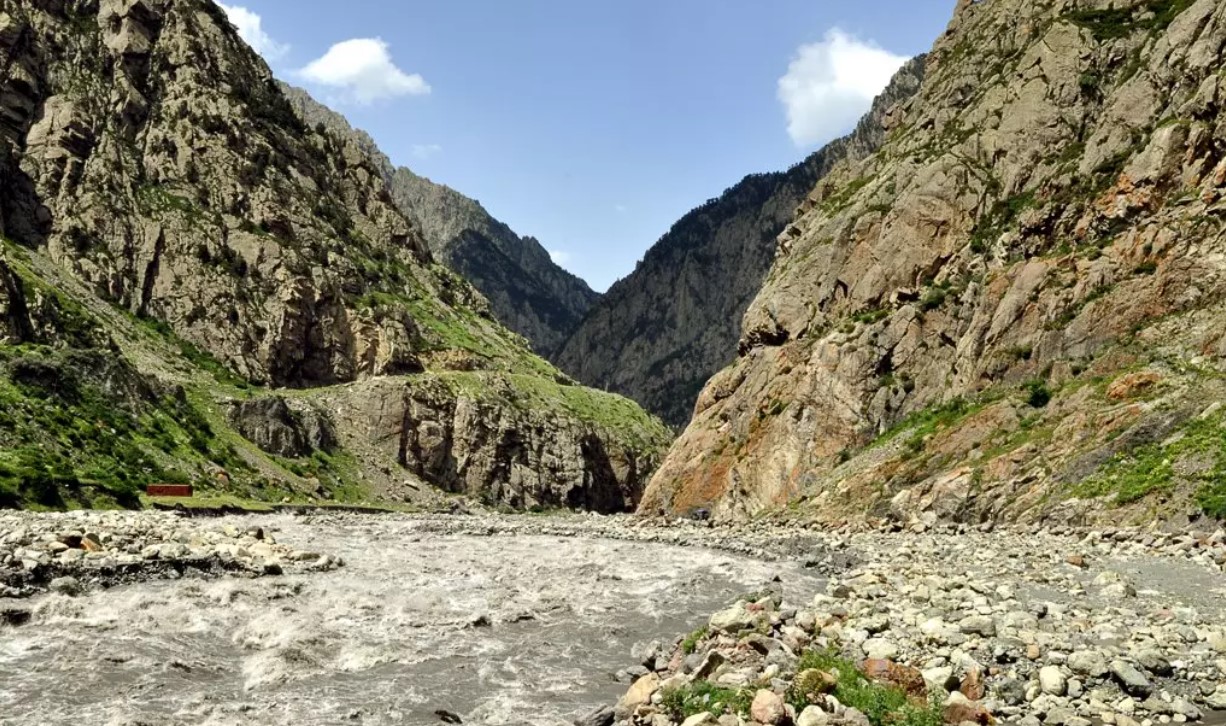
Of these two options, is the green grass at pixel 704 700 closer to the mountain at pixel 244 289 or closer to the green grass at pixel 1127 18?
the green grass at pixel 1127 18

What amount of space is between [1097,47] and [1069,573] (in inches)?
2704

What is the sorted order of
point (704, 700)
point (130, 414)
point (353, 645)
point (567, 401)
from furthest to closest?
point (567, 401)
point (130, 414)
point (353, 645)
point (704, 700)

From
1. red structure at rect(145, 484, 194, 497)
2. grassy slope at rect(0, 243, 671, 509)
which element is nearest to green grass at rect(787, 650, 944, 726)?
grassy slope at rect(0, 243, 671, 509)

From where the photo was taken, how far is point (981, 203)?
7450 cm

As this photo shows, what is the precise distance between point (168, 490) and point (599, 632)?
5116 centimetres

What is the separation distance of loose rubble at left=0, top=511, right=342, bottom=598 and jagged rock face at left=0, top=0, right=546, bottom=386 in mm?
111228

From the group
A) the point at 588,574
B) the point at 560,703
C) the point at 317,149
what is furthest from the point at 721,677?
the point at 317,149

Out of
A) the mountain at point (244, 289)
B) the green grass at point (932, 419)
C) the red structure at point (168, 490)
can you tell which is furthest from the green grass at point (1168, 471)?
the mountain at point (244, 289)

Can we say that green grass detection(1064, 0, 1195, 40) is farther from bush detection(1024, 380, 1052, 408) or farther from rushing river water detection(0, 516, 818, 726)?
rushing river water detection(0, 516, 818, 726)

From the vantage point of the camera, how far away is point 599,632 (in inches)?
1075

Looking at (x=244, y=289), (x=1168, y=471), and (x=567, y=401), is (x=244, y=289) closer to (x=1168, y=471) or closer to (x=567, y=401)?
(x=567, y=401)

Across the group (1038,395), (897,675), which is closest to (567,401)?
(1038,395)

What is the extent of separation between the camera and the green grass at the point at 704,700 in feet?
48.3

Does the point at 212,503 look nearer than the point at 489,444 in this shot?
Yes
